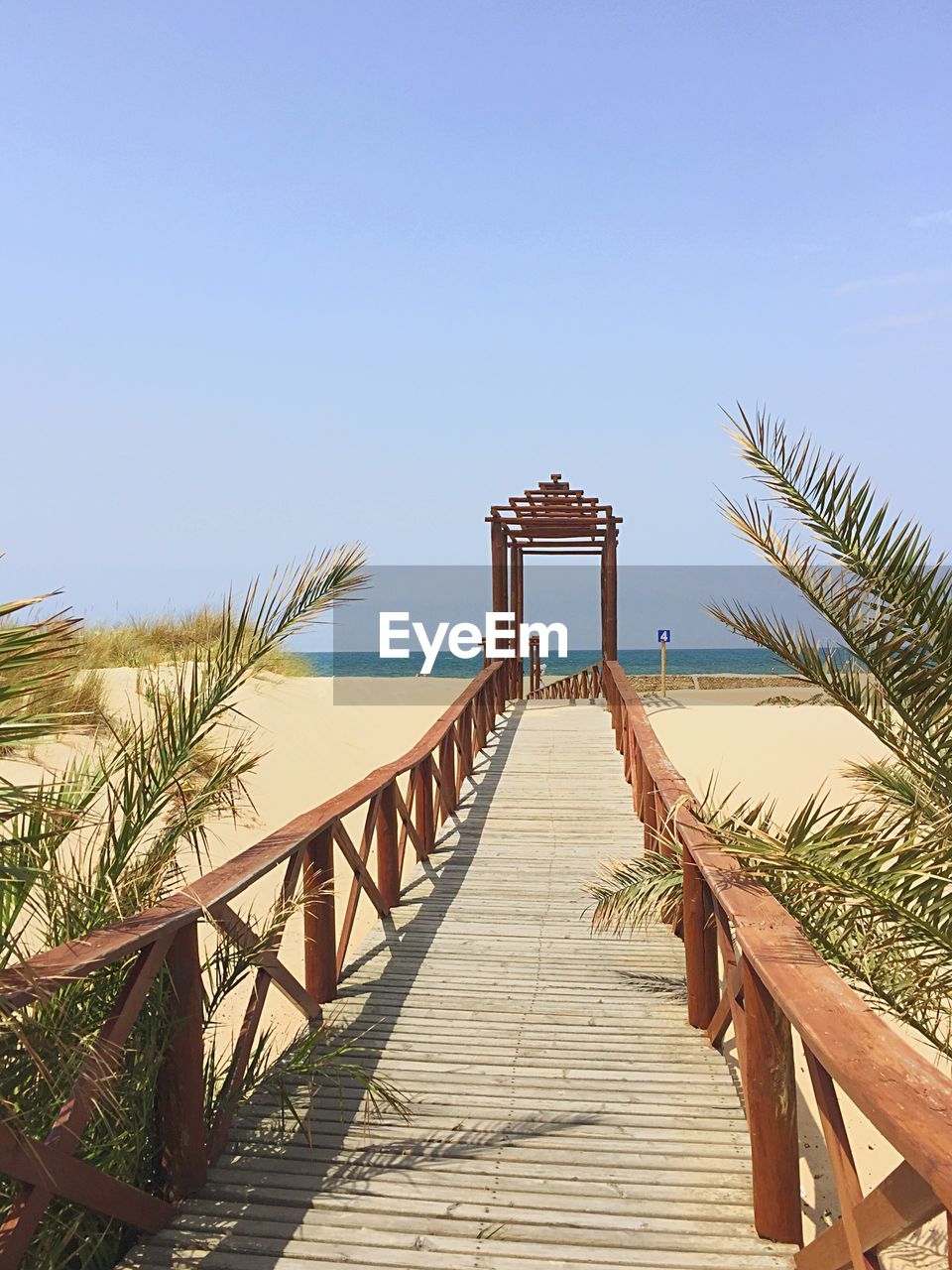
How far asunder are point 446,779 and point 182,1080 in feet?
18.3

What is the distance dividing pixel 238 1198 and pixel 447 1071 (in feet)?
3.54

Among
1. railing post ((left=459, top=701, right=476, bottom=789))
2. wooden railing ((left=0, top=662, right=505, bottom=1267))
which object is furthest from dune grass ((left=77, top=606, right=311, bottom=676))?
wooden railing ((left=0, top=662, right=505, bottom=1267))

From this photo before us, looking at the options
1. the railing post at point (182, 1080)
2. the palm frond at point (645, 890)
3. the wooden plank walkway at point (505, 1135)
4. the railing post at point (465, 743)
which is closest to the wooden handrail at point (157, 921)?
the railing post at point (182, 1080)

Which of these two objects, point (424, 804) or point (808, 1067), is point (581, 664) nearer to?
point (424, 804)

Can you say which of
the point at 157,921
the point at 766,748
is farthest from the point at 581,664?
the point at 157,921

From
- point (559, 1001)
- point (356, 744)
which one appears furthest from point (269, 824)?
point (559, 1001)

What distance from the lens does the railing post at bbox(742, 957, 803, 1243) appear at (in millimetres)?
2625

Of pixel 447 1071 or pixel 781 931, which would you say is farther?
pixel 447 1071

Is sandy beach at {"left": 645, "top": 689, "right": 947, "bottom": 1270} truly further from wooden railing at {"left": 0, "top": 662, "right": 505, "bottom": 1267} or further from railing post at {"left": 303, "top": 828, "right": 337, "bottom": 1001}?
wooden railing at {"left": 0, "top": 662, "right": 505, "bottom": 1267}

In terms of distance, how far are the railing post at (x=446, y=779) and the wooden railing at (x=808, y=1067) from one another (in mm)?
3906

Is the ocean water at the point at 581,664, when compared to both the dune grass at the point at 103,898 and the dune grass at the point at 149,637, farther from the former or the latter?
the dune grass at the point at 103,898

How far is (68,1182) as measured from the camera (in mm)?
2203

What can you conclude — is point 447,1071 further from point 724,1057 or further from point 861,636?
point 861,636

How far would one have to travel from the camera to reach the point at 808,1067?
7.01ft
